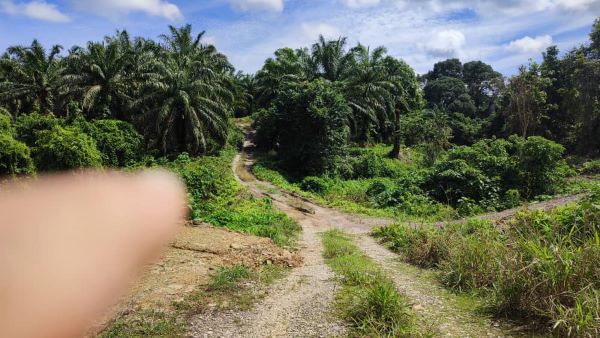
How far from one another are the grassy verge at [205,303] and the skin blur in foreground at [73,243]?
72 cm

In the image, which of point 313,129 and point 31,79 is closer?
point 313,129

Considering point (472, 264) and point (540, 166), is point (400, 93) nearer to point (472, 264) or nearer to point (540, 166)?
point (540, 166)

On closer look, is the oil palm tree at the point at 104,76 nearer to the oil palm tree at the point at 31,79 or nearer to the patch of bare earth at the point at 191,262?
the oil palm tree at the point at 31,79

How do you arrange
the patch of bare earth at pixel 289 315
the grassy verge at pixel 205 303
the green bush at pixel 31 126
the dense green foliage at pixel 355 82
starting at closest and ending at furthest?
the grassy verge at pixel 205 303 → the patch of bare earth at pixel 289 315 → the green bush at pixel 31 126 → the dense green foliage at pixel 355 82

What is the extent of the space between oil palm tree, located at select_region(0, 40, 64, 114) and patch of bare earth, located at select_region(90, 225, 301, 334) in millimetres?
24887

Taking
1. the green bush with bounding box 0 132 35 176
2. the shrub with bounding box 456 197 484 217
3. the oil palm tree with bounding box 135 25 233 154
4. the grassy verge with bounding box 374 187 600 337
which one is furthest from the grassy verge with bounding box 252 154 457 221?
the green bush with bounding box 0 132 35 176

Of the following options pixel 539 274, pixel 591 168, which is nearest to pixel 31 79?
pixel 539 274

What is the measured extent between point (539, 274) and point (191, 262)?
6.65 metres

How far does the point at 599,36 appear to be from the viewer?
36.0 metres

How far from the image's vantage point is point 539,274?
234 inches

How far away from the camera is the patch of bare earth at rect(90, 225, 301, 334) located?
7.01 metres

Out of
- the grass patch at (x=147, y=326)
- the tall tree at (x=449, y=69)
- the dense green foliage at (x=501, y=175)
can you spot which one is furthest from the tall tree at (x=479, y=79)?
the grass patch at (x=147, y=326)

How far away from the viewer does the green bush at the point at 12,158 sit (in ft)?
39.8

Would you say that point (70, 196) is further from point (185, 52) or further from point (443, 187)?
point (185, 52)
